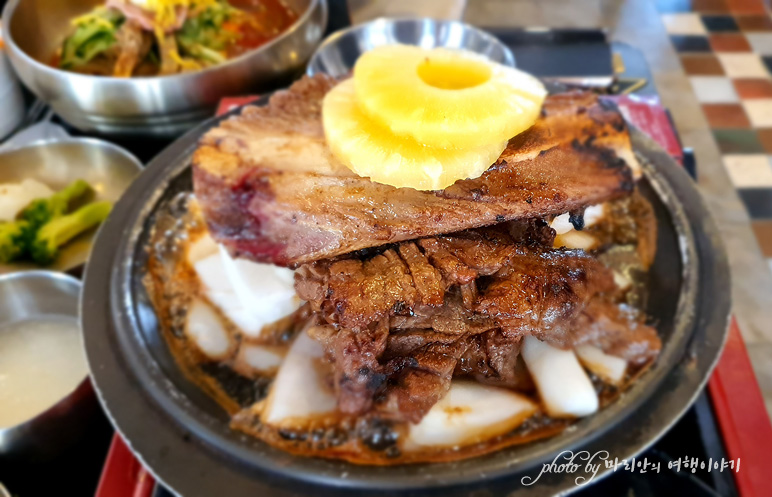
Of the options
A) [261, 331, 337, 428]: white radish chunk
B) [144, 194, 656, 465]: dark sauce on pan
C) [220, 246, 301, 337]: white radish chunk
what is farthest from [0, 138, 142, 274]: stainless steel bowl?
[261, 331, 337, 428]: white radish chunk

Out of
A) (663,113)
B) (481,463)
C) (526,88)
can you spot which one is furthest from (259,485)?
(663,113)

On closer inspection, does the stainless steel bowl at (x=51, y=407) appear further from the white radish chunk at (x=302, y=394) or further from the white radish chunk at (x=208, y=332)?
the white radish chunk at (x=302, y=394)

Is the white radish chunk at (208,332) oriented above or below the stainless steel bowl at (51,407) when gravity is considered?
above

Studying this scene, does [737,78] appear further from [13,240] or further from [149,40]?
[13,240]

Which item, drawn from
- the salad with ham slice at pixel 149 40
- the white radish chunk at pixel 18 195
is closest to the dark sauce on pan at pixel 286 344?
the white radish chunk at pixel 18 195

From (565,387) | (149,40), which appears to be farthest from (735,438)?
(149,40)
